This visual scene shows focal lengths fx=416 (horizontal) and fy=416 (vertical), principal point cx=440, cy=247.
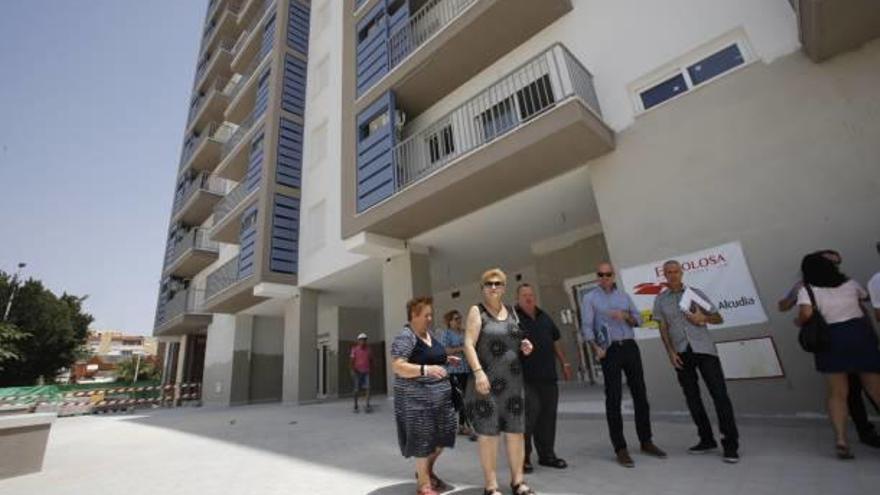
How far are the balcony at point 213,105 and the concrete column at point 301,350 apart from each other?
15.6 metres

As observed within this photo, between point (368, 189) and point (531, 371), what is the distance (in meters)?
7.19

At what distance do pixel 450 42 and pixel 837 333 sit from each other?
319 inches

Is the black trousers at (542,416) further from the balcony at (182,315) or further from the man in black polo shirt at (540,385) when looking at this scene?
the balcony at (182,315)

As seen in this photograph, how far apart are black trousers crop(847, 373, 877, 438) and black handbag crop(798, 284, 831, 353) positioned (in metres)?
0.48

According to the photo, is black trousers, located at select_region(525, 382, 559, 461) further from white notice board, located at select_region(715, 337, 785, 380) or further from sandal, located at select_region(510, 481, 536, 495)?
white notice board, located at select_region(715, 337, 785, 380)

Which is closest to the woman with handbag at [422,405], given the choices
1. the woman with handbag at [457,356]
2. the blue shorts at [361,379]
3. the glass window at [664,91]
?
the woman with handbag at [457,356]

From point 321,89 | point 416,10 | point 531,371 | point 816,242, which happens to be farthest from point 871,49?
point 321,89

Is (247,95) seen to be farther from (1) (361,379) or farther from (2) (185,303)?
(1) (361,379)

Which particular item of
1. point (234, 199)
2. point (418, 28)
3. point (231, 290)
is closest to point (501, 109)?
point (418, 28)

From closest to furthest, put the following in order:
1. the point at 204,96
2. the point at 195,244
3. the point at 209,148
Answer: the point at 195,244 < the point at 209,148 < the point at 204,96

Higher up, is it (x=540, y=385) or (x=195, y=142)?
(x=195, y=142)

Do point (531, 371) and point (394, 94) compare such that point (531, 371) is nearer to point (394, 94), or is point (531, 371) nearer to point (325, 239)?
point (394, 94)

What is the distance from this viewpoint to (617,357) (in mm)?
3932

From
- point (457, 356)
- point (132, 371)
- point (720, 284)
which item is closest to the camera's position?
point (720, 284)
